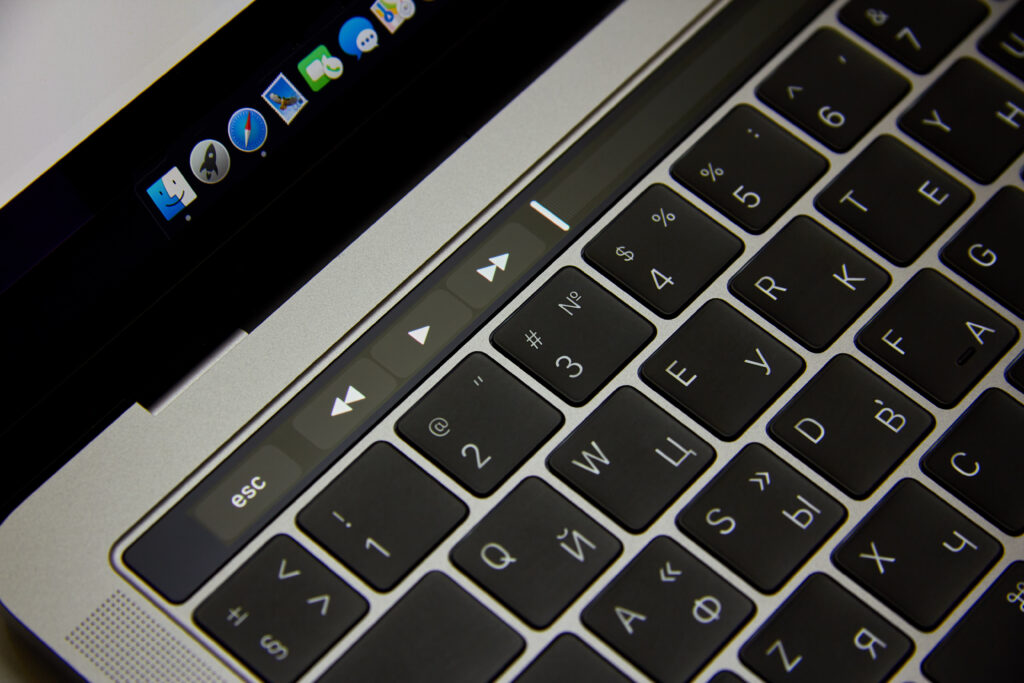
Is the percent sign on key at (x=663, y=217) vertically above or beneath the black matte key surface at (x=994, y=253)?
beneath

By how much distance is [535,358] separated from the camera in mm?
415

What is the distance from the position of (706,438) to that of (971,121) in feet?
0.71

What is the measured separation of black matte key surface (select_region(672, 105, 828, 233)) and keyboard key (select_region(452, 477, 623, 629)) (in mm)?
165

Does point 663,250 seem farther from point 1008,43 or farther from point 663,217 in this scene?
point 1008,43

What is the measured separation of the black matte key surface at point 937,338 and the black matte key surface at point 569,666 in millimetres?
186

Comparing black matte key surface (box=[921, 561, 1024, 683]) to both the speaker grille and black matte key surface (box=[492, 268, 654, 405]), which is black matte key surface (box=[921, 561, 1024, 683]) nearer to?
black matte key surface (box=[492, 268, 654, 405])

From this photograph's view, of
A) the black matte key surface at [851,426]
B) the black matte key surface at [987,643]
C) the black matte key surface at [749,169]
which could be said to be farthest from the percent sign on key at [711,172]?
the black matte key surface at [987,643]

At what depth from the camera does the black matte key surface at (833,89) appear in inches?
17.9

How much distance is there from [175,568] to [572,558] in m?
0.17

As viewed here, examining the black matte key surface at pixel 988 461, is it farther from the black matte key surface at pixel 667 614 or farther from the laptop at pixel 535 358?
the black matte key surface at pixel 667 614

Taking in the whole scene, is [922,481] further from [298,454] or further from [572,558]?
[298,454]

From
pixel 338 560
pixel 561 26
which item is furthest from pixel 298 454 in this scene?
pixel 561 26

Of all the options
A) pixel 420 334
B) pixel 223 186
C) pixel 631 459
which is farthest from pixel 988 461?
pixel 223 186

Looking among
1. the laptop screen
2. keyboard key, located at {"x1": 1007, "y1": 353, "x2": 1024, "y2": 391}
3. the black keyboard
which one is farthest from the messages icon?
keyboard key, located at {"x1": 1007, "y1": 353, "x2": 1024, "y2": 391}
